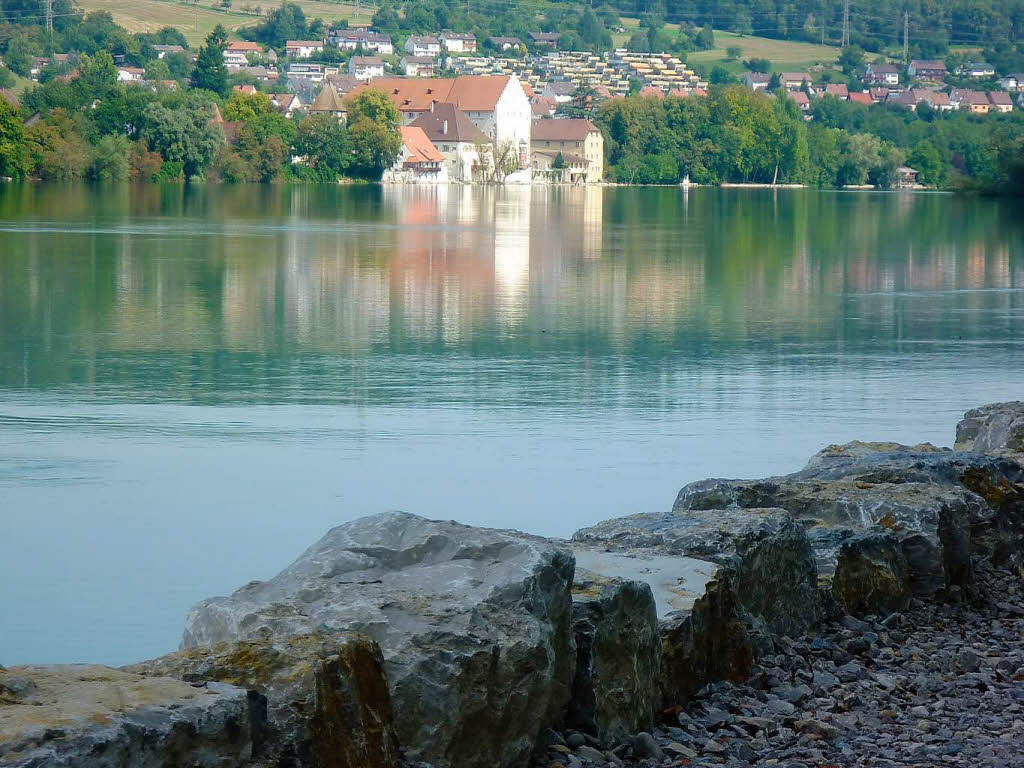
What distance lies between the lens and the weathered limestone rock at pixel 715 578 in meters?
5.40

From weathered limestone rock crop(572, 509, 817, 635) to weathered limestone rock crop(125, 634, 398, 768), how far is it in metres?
2.20

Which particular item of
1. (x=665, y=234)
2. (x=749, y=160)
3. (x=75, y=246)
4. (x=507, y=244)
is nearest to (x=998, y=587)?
(x=75, y=246)

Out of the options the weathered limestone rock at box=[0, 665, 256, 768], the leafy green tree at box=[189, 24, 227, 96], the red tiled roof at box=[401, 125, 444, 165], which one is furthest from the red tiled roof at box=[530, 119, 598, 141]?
the weathered limestone rock at box=[0, 665, 256, 768]

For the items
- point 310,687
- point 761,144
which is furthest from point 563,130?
point 310,687

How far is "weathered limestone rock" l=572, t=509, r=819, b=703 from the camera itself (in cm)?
540

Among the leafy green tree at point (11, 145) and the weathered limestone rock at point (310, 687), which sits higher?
the leafy green tree at point (11, 145)

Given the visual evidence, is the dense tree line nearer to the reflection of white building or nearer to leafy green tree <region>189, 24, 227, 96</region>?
leafy green tree <region>189, 24, 227, 96</region>

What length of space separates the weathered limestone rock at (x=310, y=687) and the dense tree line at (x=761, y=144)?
146292mm

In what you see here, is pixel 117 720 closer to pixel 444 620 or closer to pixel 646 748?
pixel 444 620

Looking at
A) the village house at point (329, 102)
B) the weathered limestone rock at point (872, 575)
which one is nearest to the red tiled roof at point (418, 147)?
the village house at point (329, 102)

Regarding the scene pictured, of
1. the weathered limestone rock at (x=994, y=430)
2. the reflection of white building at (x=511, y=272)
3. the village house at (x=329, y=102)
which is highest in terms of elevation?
the village house at (x=329, y=102)

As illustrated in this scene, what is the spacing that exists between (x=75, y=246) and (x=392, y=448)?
74.4ft

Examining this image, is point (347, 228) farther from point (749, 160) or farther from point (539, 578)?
point (749, 160)

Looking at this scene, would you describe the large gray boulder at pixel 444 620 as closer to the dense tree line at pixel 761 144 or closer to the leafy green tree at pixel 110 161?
the leafy green tree at pixel 110 161
